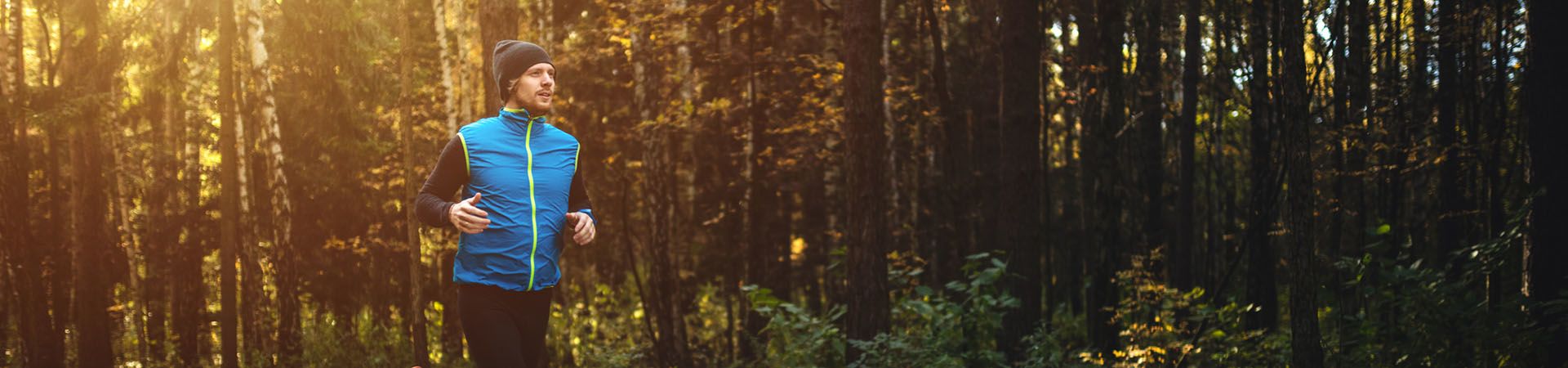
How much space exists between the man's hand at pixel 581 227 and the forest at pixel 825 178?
186 inches

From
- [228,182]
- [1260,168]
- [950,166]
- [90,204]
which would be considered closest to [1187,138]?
[950,166]

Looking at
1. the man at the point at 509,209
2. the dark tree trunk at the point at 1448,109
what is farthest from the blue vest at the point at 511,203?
the dark tree trunk at the point at 1448,109

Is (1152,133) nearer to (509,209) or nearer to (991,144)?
(991,144)

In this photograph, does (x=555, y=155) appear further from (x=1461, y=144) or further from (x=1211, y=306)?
(x=1461, y=144)

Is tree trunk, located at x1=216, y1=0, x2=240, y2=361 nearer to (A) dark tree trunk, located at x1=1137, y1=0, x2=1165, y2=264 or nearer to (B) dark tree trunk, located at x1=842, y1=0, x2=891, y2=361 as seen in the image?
(B) dark tree trunk, located at x1=842, y1=0, x2=891, y2=361

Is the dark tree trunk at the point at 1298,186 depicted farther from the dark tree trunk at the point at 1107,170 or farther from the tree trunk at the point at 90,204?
the tree trunk at the point at 90,204

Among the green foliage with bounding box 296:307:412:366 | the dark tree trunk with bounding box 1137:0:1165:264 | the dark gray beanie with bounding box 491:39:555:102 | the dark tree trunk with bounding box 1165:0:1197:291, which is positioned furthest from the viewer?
the dark tree trunk with bounding box 1165:0:1197:291

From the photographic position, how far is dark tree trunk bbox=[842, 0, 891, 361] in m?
9.80

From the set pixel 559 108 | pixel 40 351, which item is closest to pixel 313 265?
pixel 40 351

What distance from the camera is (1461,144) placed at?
10555 mm

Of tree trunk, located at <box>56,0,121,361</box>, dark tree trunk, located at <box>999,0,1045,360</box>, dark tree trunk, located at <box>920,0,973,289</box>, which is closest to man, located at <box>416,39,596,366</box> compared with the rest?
dark tree trunk, located at <box>999,0,1045,360</box>

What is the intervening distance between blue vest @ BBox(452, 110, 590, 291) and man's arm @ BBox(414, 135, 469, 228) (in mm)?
31

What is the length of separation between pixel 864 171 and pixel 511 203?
20.2 feet

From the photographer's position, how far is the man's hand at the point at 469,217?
3.90m
